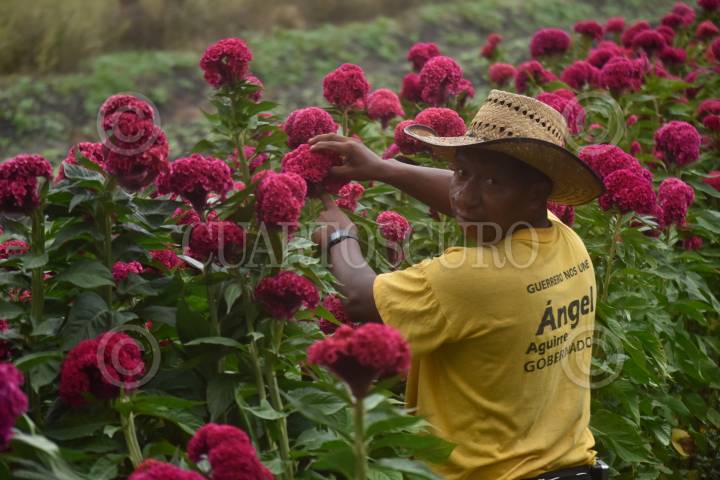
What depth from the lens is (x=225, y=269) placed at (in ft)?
7.15

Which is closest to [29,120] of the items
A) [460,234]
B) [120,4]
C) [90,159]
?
[120,4]

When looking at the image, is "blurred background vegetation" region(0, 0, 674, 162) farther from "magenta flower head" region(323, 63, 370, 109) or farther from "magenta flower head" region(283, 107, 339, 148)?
"magenta flower head" region(283, 107, 339, 148)

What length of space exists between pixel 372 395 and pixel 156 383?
2.08 feet

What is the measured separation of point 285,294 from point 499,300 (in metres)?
0.61

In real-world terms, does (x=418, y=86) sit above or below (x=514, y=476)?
above

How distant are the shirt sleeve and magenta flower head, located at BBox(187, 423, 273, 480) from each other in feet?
2.44

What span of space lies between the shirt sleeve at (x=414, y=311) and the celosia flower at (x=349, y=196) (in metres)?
0.63

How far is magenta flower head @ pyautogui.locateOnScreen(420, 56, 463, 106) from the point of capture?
3.98 metres

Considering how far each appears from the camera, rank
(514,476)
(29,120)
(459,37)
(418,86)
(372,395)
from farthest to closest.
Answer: (459,37) < (29,120) < (418,86) < (514,476) < (372,395)

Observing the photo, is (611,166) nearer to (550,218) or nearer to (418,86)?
(550,218)

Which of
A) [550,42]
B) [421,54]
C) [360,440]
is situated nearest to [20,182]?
[360,440]

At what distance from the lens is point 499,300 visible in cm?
239

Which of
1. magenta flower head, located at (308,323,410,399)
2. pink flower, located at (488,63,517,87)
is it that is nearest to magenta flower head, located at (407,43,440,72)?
pink flower, located at (488,63,517,87)

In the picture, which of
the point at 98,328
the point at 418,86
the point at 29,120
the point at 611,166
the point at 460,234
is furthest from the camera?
the point at 29,120
